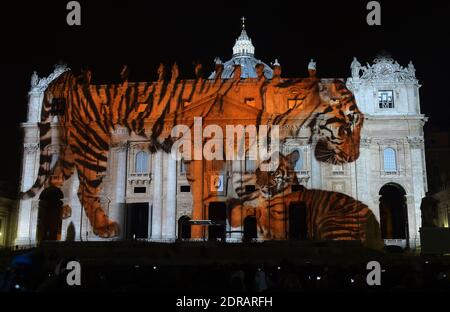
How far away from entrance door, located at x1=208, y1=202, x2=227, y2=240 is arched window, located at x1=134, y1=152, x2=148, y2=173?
23.9ft

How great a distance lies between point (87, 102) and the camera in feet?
168

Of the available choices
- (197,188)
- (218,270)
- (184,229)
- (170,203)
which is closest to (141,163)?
(170,203)

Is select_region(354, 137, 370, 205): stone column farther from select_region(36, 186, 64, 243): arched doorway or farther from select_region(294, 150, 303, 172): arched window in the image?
select_region(36, 186, 64, 243): arched doorway

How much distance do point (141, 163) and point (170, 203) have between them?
534cm

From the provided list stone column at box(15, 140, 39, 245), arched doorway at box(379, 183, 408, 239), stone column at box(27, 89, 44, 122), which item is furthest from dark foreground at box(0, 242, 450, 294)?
arched doorway at box(379, 183, 408, 239)

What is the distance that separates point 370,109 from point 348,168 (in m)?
6.27

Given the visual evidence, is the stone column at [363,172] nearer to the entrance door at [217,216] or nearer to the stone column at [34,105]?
the entrance door at [217,216]

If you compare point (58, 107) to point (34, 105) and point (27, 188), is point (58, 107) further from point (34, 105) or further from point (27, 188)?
point (27, 188)

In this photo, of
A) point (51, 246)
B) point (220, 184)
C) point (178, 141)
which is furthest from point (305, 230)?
point (51, 246)

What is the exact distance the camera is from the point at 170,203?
157 feet

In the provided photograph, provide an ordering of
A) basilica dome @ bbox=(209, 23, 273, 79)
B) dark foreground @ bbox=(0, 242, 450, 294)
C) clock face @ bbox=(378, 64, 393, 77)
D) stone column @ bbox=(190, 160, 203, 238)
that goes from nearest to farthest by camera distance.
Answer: dark foreground @ bbox=(0, 242, 450, 294) < stone column @ bbox=(190, 160, 203, 238) < clock face @ bbox=(378, 64, 393, 77) < basilica dome @ bbox=(209, 23, 273, 79)

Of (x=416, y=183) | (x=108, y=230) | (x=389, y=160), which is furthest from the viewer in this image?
(x=389, y=160)

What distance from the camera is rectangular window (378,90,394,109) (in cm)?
4988

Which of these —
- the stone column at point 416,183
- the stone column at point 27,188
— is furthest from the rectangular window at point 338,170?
the stone column at point 27,188
